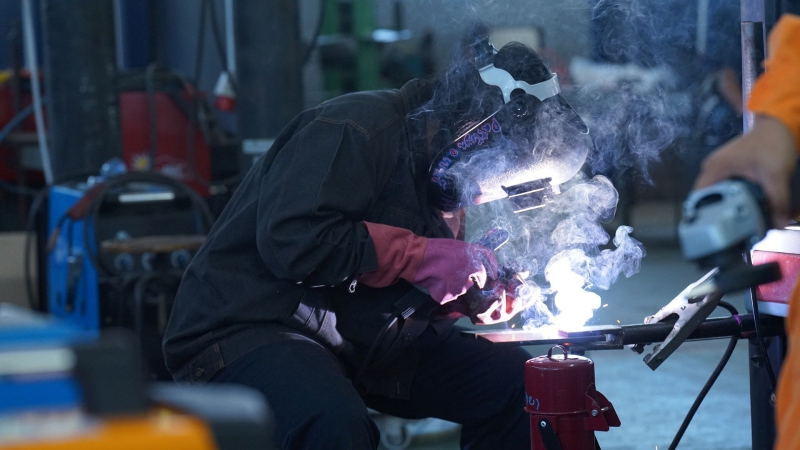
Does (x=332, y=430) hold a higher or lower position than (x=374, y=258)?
lower

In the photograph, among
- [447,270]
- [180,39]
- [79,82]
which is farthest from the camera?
Result: [180,39]

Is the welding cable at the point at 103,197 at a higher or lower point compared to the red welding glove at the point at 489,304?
lower

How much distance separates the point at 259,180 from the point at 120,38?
23.4 ft

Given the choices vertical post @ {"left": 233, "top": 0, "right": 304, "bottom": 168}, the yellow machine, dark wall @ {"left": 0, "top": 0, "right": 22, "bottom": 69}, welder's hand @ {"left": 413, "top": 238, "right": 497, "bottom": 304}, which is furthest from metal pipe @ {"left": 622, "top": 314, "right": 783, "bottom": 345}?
dark wall @ {"left": 0, "top": 0, "right": 22, "bottom": 69}

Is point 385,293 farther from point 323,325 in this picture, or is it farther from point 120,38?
point 120,38

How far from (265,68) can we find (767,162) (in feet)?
10.2

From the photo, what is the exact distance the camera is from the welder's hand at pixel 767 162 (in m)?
1.20

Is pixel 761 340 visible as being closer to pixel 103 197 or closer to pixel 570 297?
pixel 570 297

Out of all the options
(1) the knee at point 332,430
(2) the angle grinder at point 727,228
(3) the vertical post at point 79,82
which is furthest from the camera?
(3) the vertical post at point 79,82

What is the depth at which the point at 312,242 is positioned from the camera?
1980mm

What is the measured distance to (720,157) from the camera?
125 cm

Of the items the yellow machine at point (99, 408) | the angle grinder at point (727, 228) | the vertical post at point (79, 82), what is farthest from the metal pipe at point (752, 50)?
the vertical post at point (79, 82)

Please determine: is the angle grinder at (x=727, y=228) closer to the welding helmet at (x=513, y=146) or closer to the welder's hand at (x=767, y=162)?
the welder's hand at (x=767, y=162)

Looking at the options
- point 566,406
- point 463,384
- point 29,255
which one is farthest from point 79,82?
point 566,406
